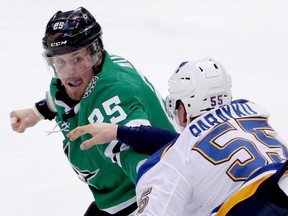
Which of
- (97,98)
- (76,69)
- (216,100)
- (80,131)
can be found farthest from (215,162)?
(76,69)

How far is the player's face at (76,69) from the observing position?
3133mm

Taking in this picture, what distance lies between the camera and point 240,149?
224 cm

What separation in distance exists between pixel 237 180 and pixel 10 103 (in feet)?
10.7

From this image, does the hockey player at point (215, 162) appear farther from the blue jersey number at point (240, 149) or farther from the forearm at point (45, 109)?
the forearm at point (45, 109)

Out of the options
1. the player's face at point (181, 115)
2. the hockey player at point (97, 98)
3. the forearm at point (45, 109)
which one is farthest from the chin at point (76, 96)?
the player's face at point (181, 115)

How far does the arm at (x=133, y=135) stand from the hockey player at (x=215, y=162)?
0.30 meters

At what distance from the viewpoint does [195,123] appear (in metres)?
2.32

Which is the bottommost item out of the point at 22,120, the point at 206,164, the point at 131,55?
the point at 131,55

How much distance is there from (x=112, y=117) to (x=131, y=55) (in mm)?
2930

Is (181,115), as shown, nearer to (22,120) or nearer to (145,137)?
(145,137)

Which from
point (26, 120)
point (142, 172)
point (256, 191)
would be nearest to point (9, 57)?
point (26, 120)

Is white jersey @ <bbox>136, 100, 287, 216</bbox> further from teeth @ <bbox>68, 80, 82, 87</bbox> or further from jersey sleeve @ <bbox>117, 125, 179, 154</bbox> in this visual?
teeth @ <bbox>68, 80, 82, 87</bbox>

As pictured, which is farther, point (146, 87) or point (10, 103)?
point (10, 103)

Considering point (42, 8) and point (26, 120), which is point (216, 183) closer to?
point (26, 120)
